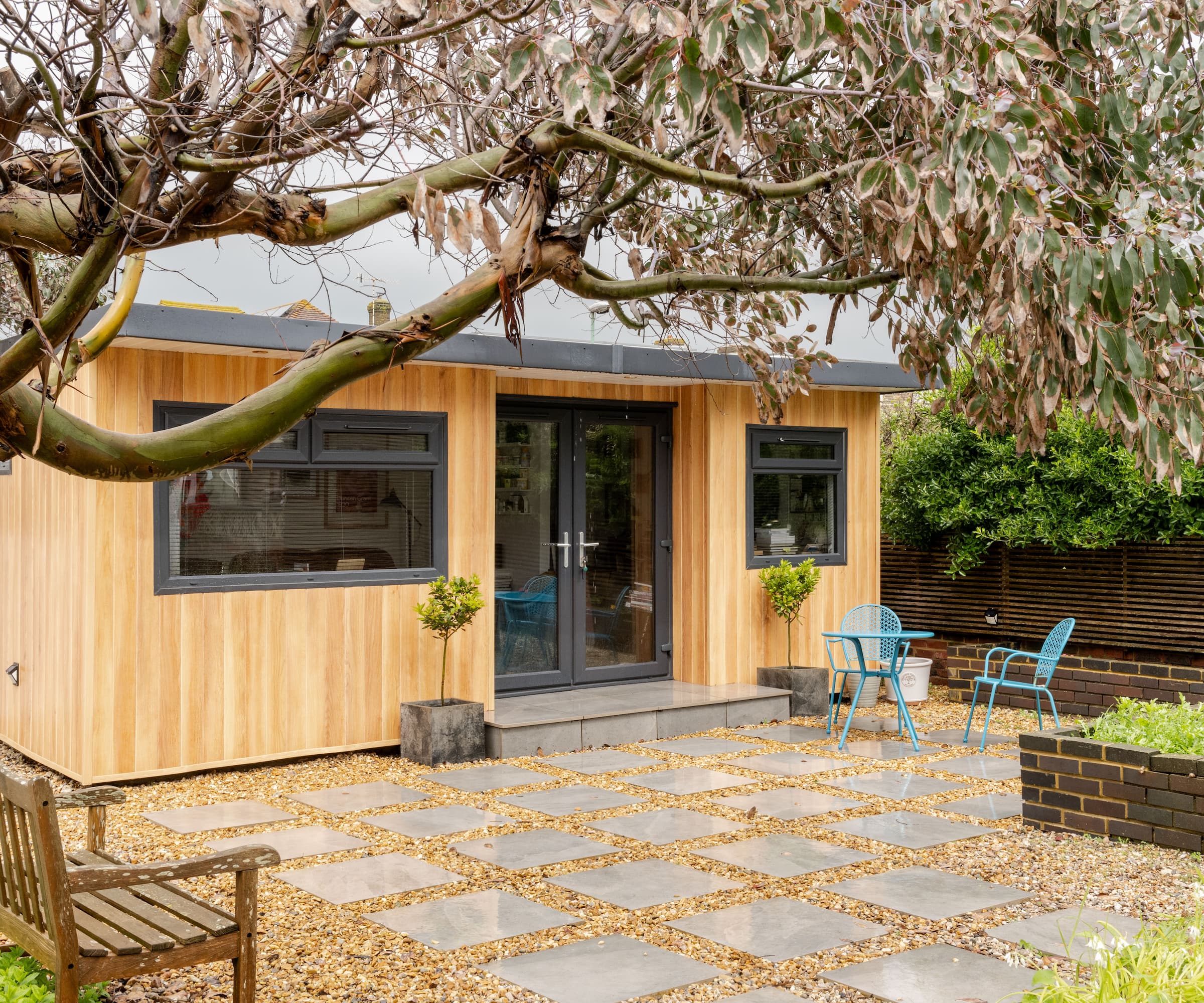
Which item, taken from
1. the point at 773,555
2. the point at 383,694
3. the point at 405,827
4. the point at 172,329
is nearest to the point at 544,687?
the point at 383,694

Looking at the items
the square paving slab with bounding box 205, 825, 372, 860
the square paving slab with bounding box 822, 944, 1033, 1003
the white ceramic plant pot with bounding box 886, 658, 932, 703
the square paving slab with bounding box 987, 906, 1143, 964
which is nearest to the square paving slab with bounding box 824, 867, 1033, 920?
the square paving slab with bounding box 987, 906, 1143, 964

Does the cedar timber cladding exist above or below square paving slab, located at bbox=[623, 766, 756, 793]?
above

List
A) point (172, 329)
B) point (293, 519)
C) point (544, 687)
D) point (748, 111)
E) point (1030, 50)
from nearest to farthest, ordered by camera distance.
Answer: point (1030, 50) < point (748, 111) < point (172, 329) < point (293, 519) < point (544, 687)

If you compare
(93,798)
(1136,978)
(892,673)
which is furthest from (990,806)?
(93,798)

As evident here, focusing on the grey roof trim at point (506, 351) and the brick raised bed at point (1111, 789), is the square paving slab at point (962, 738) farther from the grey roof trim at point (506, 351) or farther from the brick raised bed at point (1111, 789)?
the grey roof trim at point (506, 351)

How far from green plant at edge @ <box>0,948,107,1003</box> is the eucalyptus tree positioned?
5.46ft

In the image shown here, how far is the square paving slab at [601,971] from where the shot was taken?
429cm

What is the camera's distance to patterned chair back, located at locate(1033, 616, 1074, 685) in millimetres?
9125

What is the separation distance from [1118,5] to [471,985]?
14.6 feet

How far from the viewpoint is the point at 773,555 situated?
1120 cm

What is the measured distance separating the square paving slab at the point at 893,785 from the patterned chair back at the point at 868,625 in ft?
8.15

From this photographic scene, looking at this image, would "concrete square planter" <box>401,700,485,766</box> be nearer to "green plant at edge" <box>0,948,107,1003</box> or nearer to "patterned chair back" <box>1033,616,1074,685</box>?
"patterned chair back" <box>1033,616,1074,685</box>

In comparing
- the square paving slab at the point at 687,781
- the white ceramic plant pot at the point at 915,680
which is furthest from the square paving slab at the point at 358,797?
the white ceramic plant pot at the point at 915,680

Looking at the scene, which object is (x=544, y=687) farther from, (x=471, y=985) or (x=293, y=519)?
(x=471, y=985)
